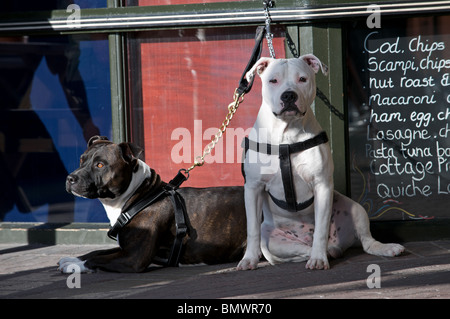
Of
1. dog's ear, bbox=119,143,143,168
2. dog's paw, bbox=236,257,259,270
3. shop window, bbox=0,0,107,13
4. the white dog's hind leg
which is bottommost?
dog's paw, bbox=236,257,259,270

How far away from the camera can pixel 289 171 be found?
455 centimetres

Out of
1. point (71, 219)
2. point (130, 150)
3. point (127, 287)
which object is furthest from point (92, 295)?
point (71, 219)

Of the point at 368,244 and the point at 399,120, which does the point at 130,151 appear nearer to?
the point at 368,244

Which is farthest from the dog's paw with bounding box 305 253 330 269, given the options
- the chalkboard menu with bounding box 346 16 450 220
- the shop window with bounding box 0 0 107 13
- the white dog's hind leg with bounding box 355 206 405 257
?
the shop window with bounding box 0 0 107 13

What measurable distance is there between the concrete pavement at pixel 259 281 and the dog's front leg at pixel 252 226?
3.4 inches

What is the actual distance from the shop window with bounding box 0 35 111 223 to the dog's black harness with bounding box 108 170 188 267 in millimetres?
1375

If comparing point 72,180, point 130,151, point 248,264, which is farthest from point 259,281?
point 72,180

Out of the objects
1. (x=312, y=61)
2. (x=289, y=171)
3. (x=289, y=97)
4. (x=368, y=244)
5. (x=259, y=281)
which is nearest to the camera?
(x=259, y=281)

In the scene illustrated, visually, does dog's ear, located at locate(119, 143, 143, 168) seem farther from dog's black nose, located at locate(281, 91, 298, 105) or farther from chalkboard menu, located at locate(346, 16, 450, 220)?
chalkboard menu, located at locate(346, 16, 450, 220)

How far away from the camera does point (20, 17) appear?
19.3 ft

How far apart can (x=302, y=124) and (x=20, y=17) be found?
2986mm

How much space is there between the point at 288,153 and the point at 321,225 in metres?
0.56

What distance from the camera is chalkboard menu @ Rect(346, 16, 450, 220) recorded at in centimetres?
556

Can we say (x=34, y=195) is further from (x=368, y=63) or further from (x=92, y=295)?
(x=368, y=63)
